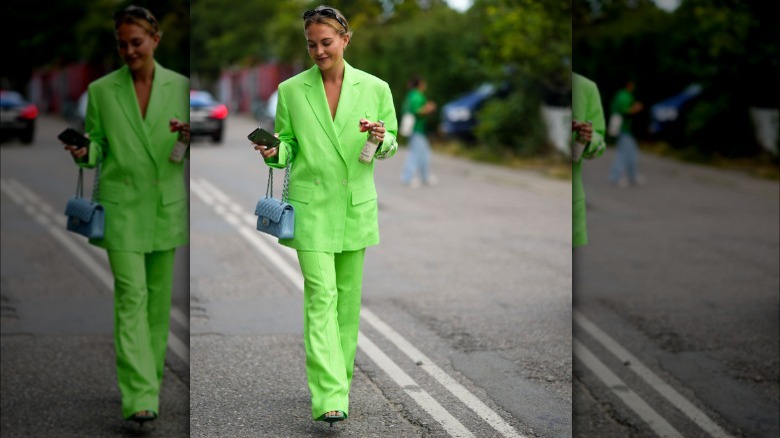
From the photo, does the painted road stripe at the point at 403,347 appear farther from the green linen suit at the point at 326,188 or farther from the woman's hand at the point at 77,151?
the woman's hand at the point at 77,151

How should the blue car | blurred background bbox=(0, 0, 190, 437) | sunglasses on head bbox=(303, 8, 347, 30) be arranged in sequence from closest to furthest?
sunglasses on head bbox=(303, 8, 347, 30), blurred background bbox=(0, 0, 190, 437), the blue car

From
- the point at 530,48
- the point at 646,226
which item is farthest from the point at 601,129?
the point at 530,48

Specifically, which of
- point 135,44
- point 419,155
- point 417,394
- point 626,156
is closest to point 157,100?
point 135,44

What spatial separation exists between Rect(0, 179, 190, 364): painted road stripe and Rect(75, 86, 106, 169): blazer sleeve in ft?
5.12

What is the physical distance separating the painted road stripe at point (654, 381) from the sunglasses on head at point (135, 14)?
129 inches

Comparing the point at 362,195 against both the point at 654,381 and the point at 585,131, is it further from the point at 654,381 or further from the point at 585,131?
the point at 654,381

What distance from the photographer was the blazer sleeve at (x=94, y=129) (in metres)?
4.84

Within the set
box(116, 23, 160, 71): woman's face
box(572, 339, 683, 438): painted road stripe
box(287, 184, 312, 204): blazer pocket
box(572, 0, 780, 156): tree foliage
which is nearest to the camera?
box(287, 184, 312, 204): blazer pocket

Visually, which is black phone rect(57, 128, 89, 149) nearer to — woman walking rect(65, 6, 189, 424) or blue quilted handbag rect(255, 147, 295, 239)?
woman walking rect(65, 6, 189, 424)

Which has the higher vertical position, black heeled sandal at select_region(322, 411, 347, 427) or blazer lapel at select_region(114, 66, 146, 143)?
blazer lapel at select_region(114, 66, 146, 143)

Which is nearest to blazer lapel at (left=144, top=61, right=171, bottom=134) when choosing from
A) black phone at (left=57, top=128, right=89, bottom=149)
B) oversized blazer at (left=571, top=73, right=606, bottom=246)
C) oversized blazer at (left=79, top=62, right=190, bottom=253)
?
oversized blazer at (left=79, top=62, right=190, bottom=253)

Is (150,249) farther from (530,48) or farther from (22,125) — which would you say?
(530,48)

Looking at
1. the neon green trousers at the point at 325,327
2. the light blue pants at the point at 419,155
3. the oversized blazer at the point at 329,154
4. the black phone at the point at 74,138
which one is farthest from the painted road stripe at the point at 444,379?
the light blue pants at the point at 419,155

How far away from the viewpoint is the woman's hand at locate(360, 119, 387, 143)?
14.4 feet
